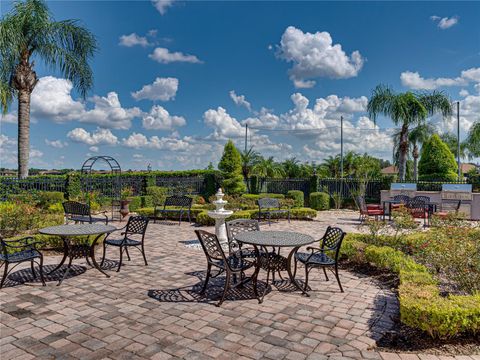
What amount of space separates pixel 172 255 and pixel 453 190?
1166 centimetres

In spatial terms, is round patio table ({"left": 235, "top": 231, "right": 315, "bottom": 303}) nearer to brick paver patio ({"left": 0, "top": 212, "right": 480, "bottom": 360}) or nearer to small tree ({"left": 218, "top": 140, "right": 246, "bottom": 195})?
brick paver patio ({"left": 0, "top": 212, "right": 480, "bottom": 360})

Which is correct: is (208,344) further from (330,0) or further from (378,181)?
(378,181)

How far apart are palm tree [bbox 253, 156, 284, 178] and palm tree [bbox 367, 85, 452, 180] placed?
7609mm

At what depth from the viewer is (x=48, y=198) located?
12.1 metres

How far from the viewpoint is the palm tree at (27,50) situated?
12.4 metres

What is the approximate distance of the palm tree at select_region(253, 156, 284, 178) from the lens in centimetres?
2189

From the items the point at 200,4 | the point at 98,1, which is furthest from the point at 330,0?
the point at 98,1

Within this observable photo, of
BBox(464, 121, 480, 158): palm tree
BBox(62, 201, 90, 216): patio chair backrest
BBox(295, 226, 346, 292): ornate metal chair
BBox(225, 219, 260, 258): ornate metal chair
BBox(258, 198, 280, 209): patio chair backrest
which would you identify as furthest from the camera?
BBox(464, 121, 480, 158): palm tree

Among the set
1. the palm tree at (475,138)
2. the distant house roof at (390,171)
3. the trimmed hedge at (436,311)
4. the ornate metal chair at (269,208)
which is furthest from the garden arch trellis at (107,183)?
the distant house roof at (390,171)

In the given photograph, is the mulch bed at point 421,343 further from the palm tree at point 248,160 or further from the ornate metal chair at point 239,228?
the palm tree at point 248,160

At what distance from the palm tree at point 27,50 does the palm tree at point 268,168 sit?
12038 millimetres

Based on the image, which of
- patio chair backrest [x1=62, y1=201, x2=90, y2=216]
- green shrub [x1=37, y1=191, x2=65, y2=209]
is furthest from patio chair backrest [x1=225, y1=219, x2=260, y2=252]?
green shrub [x1=37, y1=191, x2=65, y2=209]

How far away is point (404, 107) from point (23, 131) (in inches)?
671

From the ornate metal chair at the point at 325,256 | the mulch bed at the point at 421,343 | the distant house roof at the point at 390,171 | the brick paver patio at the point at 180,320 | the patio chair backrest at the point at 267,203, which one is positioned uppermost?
the distant house roof at the point at 390,171
